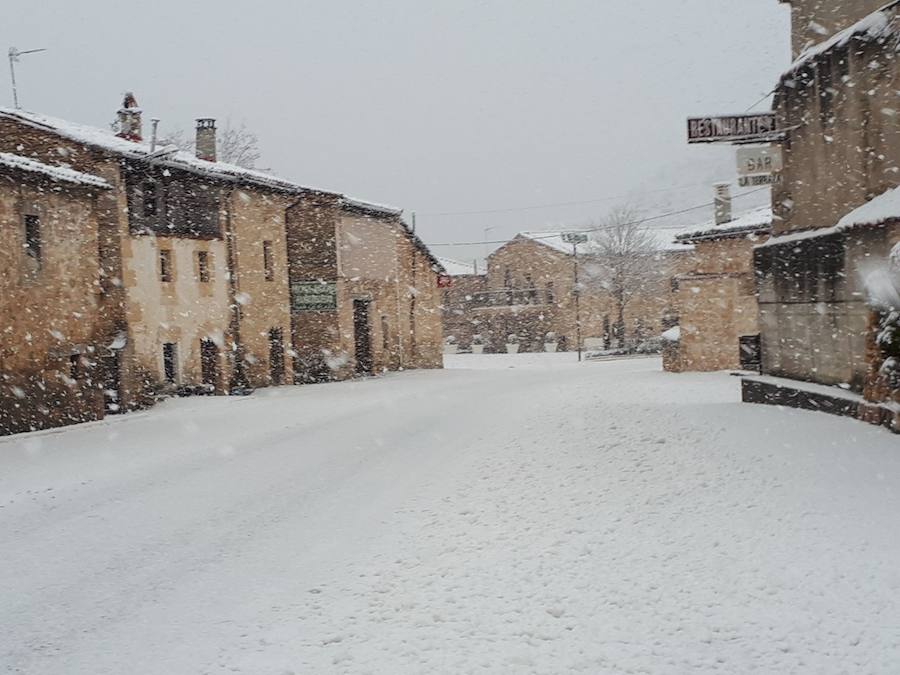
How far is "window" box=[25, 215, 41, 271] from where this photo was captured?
17047mm

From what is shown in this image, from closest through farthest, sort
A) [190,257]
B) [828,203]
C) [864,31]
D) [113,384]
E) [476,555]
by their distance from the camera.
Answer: [476,555]
[864,31]
[828,203]
[113,384]
[190,257]

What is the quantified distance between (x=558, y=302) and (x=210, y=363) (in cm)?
3870

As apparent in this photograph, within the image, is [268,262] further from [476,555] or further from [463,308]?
[463,308]

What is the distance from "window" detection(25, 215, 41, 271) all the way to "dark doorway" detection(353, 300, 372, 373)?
16521 millimetres

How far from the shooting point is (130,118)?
91.2 ft

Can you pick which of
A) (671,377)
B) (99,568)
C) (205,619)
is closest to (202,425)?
(99,568)

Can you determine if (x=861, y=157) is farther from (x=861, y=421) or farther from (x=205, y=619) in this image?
(x=205, y=619)

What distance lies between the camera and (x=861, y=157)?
1105 cm

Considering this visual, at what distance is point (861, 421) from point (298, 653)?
8.18 metres

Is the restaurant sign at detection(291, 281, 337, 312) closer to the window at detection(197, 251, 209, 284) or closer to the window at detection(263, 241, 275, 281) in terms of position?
the window at detection(263, 241, 275, 281)

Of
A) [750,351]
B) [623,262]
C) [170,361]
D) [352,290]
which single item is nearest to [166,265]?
[170,361]

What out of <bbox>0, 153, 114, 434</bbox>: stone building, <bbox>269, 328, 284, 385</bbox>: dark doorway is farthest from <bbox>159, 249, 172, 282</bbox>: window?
<bbox>269, 328, 284, 385</bbox>: dark doorway

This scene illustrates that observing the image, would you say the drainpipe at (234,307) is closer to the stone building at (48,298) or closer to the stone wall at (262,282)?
the stone wall at (262,282)

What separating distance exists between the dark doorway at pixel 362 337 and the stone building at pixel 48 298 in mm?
14517
